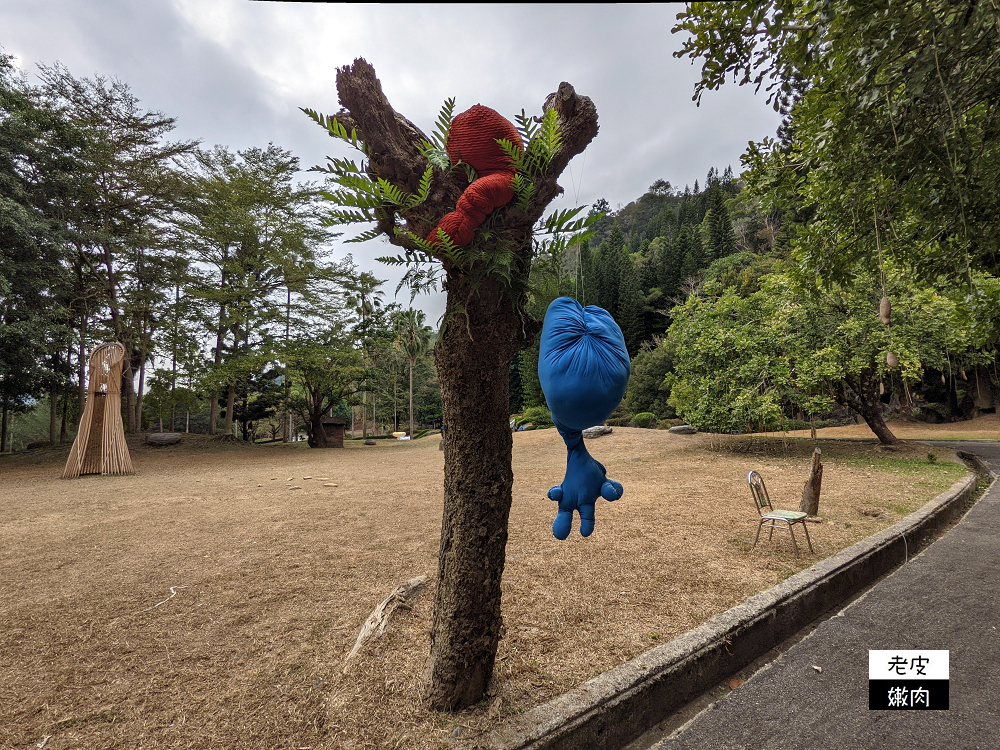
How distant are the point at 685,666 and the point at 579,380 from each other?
1740 millimetres

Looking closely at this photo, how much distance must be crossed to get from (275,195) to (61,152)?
599 centimetres

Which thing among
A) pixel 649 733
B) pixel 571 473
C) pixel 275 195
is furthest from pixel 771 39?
pixel 275 195

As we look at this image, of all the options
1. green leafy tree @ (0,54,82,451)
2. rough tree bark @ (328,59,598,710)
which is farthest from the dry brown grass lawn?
green leafy tree @ (0,54,82,451)

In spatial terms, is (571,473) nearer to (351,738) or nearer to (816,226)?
(351,738)

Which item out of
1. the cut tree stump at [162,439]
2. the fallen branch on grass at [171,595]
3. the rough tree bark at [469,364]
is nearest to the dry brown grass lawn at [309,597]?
the fallen branch on grass at [171,595]

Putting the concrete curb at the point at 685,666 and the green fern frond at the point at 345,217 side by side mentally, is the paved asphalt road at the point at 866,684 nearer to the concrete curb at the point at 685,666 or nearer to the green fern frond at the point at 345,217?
the concrete curb at the point at 685,666

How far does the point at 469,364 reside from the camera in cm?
191

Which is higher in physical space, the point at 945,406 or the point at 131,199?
the point at 131,199

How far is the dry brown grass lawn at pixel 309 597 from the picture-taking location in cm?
200

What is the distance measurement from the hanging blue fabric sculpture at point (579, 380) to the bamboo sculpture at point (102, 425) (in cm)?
1110

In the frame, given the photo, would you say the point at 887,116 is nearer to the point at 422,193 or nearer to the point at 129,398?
the point at 422,193

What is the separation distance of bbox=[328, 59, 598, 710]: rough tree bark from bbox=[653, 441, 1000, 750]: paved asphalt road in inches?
39.3

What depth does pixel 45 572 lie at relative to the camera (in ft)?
12.7

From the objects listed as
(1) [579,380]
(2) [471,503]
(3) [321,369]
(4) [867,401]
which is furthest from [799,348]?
(3) [321,369]
